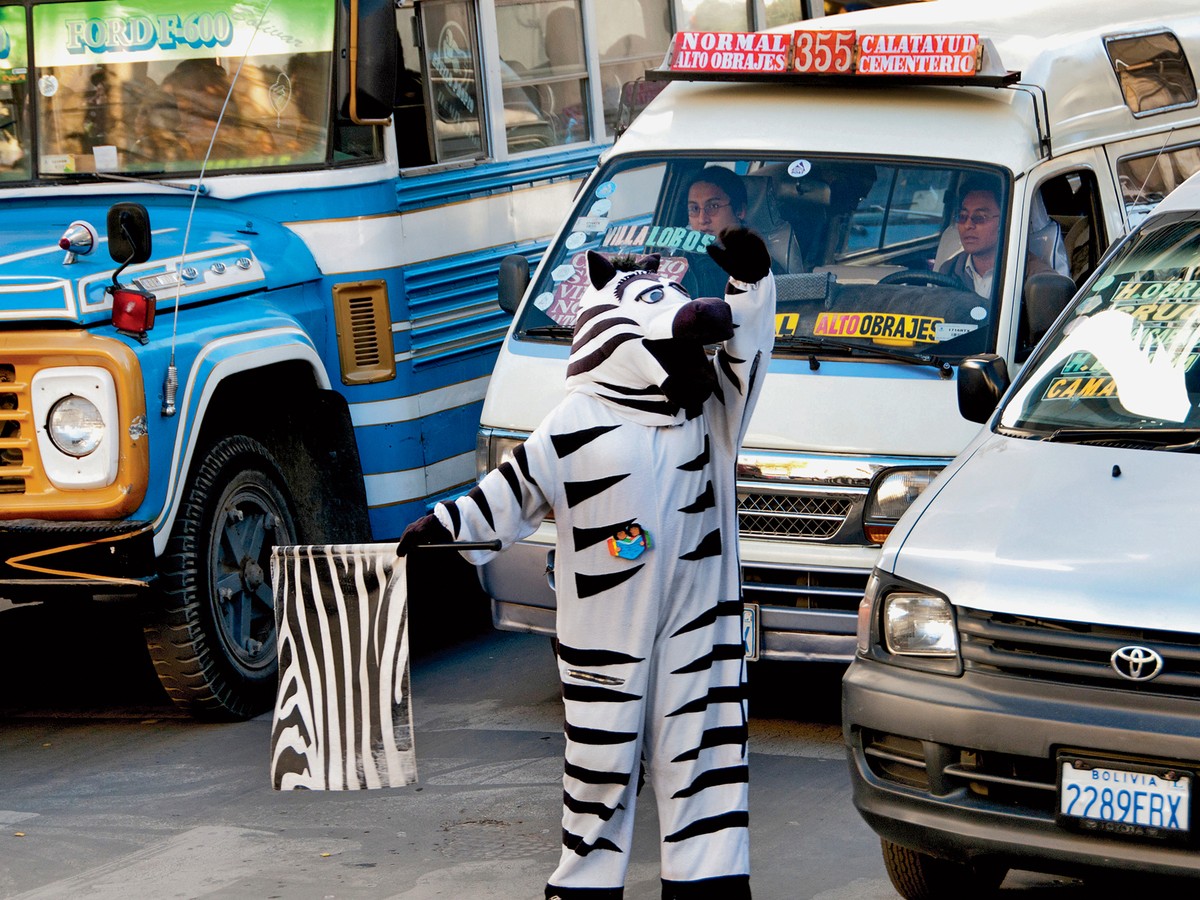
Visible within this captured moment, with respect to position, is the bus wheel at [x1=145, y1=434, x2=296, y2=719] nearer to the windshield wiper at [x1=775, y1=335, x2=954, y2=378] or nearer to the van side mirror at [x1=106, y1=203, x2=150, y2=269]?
the van side mirror at [x1=106, y1=203, x2=150, y2=269]

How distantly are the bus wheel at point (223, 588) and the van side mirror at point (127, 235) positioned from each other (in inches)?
32.3

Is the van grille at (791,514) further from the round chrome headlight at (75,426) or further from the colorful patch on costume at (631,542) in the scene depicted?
the round chrome headlight at (75,426)

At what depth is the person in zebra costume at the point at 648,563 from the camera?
4363 mm

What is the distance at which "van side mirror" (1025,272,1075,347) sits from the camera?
5.73 meters

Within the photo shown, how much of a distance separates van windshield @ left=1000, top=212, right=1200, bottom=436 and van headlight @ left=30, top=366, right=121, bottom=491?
9.38 feet

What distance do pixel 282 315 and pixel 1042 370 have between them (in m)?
3.05

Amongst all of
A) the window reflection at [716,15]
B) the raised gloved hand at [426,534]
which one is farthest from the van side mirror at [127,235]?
the window reflection at [716,15]

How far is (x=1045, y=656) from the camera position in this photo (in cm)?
411

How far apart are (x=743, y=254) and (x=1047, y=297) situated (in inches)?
64.3

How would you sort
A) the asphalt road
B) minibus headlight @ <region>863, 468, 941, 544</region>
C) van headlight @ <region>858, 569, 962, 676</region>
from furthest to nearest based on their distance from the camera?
minibus headlight @ <region>863, 468, 941, 544</region> < the asphalt road < van headlight @ <region>858, 569, 962, 676</region>

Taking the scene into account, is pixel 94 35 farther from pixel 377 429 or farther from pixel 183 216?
pixel 377 429

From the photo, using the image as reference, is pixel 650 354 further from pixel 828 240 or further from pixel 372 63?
pixel 372 63

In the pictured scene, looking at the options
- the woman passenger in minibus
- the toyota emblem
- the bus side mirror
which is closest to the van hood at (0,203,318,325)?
the bus side mirror

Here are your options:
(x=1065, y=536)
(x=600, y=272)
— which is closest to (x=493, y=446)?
(x=600, y=272)
